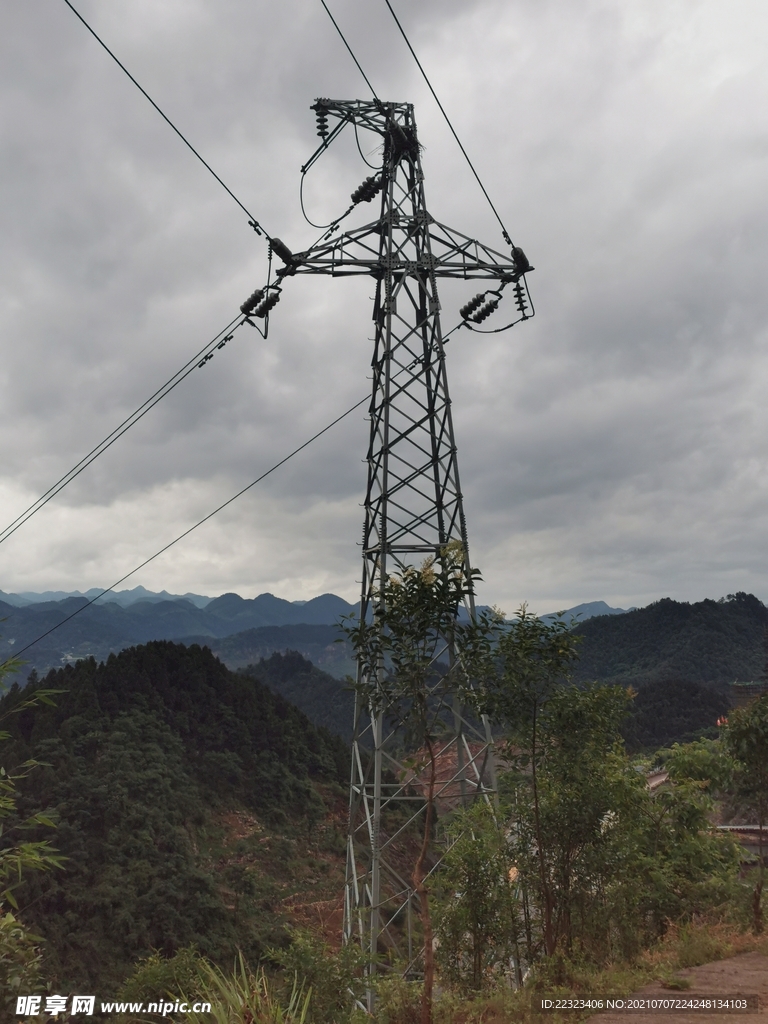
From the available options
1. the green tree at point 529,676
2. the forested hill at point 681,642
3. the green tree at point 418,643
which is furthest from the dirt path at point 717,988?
the forested hill at point 681,642

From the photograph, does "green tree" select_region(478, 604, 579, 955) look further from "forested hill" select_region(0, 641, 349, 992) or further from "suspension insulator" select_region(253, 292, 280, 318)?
"forested hill" select_region(0, 641, 349, 992)

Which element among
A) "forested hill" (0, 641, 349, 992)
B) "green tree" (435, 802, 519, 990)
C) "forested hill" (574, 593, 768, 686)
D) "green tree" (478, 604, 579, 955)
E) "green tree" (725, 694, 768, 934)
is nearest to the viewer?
"green tree" (478, 604, 579, 955)

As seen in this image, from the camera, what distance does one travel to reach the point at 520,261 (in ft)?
43.5

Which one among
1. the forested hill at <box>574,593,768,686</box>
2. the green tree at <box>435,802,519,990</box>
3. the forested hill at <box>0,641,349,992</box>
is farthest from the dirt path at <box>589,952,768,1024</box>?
the forested hill at <box>574,593,768,686</box>

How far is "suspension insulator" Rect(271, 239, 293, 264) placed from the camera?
39.2ft

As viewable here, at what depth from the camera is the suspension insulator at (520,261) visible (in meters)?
13.2

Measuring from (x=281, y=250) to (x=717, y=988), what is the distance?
12492 millimetres

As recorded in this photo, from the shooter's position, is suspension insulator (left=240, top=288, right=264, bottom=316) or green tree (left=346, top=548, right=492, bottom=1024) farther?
suspension insulator (left=240, top=288, right=264, bottom=316)

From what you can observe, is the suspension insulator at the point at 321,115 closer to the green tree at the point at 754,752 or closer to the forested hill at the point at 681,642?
the green tree at the point at 754,752

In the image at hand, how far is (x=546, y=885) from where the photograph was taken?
28.2 feet

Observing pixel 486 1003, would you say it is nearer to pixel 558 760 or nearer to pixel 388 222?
pixel 558 760

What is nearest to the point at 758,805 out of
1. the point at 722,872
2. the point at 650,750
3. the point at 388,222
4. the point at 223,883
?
the point at 722,872

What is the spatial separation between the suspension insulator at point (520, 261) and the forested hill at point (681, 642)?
389 feet

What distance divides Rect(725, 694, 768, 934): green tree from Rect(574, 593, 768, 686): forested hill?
115934mm
